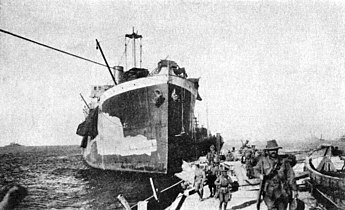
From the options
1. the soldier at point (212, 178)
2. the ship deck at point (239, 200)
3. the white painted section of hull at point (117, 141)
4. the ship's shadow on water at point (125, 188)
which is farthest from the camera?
the white painted section of hull at point (117, 141)

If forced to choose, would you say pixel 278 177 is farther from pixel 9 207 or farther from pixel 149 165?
pixel 149 165

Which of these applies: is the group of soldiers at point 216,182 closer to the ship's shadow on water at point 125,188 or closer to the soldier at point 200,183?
the soldier at point 200,183

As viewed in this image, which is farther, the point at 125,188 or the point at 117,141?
the point at 117,141

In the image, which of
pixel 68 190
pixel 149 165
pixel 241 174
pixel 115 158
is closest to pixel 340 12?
pixel 241 174

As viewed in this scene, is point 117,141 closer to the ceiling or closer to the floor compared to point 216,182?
closer to the ceiling

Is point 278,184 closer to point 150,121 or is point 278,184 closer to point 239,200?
point 239,200

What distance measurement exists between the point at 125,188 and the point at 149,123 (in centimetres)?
329

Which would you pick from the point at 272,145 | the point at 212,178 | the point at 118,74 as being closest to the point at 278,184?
the point at 272,145

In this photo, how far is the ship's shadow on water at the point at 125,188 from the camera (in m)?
10.1

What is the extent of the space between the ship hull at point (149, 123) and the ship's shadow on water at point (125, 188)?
1.40 ft

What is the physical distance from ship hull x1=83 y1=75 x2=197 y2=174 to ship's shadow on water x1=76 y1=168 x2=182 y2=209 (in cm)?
43

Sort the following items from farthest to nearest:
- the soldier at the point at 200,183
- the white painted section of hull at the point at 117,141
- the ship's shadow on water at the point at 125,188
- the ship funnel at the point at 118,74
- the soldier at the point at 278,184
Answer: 1. the ship funnel at the point at 118,74
2. the white painted section of hull at the point at 117,141
3. the ship's shadow on water at the point at 125,188
4. the soldier at the point at 200,183
5. the soldier at the point at 278,184

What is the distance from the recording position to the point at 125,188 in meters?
12.1

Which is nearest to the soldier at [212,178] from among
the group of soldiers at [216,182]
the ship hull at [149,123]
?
the group of soldiers at [216,182]
